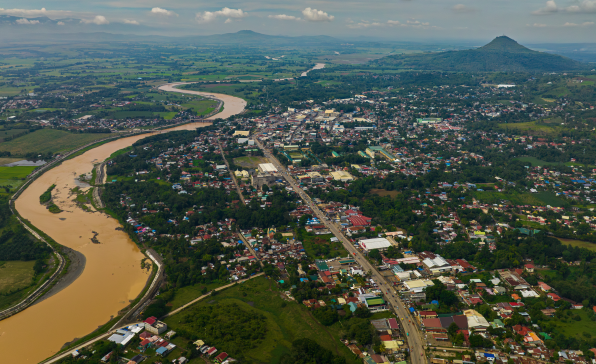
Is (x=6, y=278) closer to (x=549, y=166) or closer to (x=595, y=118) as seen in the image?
(x=549, y=166)

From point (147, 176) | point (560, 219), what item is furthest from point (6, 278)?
point (560, 219)

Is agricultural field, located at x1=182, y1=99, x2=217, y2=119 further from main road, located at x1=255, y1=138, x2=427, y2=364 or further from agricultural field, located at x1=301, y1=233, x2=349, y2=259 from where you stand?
agricultural field, located at x1=301, y1=233, x2=349, y2=259

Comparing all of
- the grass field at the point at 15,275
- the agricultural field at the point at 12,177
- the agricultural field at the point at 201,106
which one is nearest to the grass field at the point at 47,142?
the agricultural field at the point at 12,177

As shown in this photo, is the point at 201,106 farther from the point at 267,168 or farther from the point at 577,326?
the point at 577,326

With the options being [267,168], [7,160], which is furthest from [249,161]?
[7,160]

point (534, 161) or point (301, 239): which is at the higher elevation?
point (534, 161)
